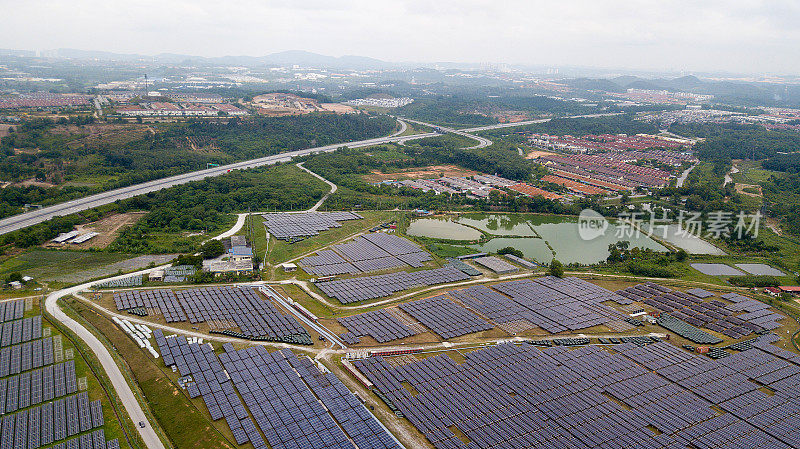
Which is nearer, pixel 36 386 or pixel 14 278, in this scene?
pixel 36 386

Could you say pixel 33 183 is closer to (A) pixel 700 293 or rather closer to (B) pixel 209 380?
(B) pixel 209 380

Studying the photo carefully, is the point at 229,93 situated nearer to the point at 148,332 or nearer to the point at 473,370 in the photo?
the point at 148,332

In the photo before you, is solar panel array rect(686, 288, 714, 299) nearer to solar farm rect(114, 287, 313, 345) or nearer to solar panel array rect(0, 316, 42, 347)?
solar farm rect(114, 287, 313, 345)

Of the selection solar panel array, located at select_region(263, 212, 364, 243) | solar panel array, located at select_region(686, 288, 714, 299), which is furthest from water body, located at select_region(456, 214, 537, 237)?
solar panel array, located at select_region(686, 288, 714, 299)

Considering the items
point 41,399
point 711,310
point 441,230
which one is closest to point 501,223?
point 441,230

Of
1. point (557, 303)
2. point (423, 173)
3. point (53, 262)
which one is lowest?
point (53, 262)

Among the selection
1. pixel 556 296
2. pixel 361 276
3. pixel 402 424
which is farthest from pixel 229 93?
pixel 402 424

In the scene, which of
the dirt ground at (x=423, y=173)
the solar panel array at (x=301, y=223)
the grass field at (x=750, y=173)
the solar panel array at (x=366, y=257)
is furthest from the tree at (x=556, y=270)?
the grass field at (x=750, y=173)

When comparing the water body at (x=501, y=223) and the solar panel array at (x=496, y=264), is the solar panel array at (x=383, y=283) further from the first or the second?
the water body at (x=501, y=223)
